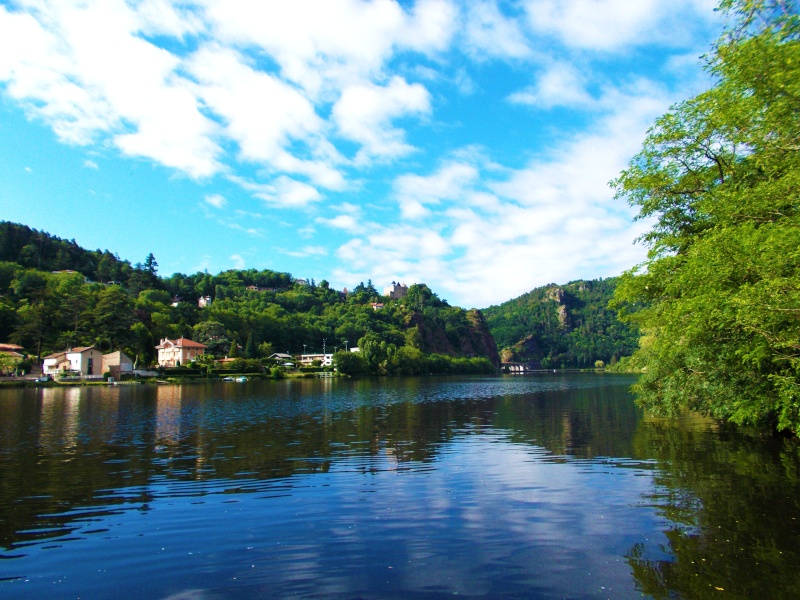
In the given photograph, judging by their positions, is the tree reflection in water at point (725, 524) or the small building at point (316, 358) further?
the small building at point (316, 358)

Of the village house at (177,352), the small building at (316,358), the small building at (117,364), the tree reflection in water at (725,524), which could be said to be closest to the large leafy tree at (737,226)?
the tree reflection in water at (725,524)

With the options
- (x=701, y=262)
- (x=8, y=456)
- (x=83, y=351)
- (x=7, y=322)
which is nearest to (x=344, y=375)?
(x=83, y=351)

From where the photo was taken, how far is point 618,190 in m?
27.6

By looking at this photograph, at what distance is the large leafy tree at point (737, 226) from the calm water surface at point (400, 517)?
13.4ft

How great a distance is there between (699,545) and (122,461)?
22774 millimetres

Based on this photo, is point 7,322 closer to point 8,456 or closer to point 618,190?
point 8,456

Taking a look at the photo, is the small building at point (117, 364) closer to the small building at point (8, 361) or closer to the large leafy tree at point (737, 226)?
the small building at point (8, 361)

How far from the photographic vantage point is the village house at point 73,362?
106m

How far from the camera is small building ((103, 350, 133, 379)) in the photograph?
11281 cm

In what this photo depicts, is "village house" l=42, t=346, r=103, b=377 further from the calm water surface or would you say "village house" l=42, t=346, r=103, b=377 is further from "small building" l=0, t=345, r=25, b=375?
the calm water surface

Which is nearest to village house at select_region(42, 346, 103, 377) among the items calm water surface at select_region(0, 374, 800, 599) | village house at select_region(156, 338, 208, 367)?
village house at select_region(156, 338, 208, 367)

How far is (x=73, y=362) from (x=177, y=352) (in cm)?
3531

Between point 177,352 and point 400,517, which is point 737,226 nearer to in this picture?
point 400,517

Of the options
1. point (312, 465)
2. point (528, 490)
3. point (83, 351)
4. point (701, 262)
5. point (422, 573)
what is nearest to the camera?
point (422, 573)
